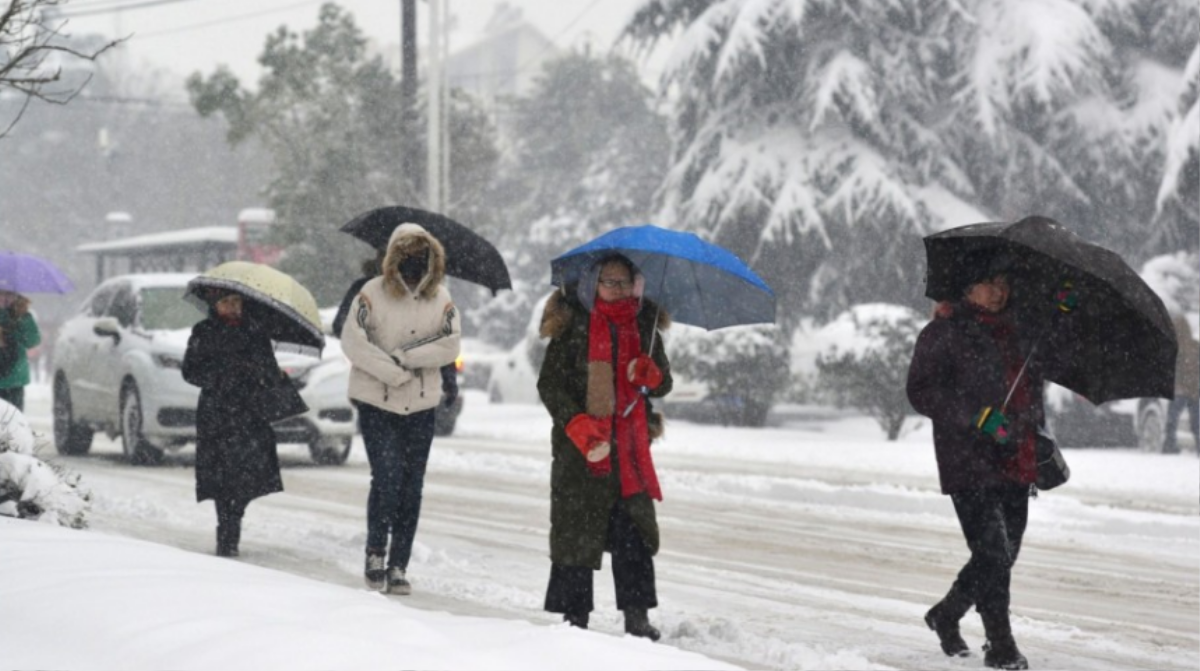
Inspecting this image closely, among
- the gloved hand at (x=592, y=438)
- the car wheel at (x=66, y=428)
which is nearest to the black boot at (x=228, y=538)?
the gloved hand at (x=592, y=438)

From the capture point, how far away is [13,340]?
13.6m

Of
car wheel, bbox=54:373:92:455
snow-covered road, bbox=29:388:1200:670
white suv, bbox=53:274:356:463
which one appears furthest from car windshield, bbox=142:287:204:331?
car wheel, bbox=54:373:92:455

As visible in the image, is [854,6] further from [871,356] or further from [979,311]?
[979,311]

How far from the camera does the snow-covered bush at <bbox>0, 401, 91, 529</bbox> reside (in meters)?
8.47

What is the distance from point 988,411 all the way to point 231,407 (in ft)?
16.0

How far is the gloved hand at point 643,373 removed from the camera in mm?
7512

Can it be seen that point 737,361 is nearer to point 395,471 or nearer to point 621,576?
point 395,471

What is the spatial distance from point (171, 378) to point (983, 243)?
34.2 ft

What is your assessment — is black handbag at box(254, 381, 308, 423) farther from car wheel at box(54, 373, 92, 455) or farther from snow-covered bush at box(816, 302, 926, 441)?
snow-covered bush at box(816, 302, 926, 441)

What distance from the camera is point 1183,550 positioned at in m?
12.6

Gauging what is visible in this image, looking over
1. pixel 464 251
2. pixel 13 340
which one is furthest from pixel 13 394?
pixel 464 251

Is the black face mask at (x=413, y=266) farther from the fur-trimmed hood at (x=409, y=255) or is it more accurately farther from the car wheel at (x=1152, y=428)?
the car wheel at (x=1152, y=428)

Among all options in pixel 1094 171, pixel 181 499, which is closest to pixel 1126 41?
pixel 1094 171

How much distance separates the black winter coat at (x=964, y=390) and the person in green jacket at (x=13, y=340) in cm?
835
